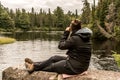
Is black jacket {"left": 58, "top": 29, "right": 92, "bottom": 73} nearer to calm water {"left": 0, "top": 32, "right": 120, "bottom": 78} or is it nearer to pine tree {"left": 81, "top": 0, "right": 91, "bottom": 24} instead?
calm water {"left": 0, "top": 32, "right": 120, "bottom": 78}

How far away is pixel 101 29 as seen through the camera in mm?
87188

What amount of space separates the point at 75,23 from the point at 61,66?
1.67 metres

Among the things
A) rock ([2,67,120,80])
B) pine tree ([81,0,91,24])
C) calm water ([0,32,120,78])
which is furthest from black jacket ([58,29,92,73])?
pine tree ([81,0,91,24])

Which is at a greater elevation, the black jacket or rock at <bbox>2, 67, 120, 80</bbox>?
the black jacket

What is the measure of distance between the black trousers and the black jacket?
226 mm

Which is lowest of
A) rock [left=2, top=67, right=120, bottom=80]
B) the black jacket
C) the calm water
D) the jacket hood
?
the calm water

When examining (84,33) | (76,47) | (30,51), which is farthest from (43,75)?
(30,51)

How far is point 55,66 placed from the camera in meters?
12.5

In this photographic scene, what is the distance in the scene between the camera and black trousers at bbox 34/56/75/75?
39.8 feet

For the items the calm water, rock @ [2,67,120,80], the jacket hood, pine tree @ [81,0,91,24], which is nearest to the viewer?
the jacket hood

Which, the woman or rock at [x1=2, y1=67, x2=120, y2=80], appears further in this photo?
rock at [x1=2, y1=67, x2=120, y2=80]

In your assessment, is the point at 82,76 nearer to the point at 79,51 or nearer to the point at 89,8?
the point at 79,51

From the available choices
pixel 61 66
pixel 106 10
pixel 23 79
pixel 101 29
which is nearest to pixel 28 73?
pixel 23 79

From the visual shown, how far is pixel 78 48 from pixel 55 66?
124cm
